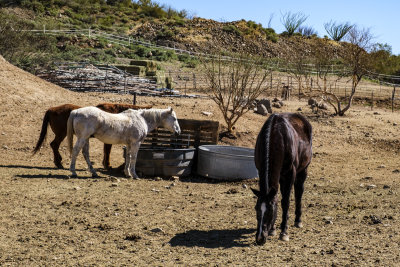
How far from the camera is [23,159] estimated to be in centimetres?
1208

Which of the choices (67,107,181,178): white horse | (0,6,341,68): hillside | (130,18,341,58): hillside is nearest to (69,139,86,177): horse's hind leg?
(67,107,181,178): white horse

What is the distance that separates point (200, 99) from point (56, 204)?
46.4 ft

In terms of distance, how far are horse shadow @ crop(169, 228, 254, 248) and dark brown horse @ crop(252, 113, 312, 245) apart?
42cm

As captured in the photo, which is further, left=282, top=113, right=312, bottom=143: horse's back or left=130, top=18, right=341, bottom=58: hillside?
left=130, top=18, right=341, bottom=58: hillside

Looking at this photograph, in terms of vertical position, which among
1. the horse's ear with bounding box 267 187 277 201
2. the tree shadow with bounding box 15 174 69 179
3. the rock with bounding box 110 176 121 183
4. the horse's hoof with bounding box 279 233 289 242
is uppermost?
the horse's ear with bounding box 267 187 277 201

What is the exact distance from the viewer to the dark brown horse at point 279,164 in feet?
19.3

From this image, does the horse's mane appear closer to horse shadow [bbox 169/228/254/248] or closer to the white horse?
horse shadow [bbox 169/228/254/248]

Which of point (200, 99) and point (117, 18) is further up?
point (117, 18)

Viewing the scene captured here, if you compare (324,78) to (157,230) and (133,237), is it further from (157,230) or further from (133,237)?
(133,237)

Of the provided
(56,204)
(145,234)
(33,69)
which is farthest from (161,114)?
(33,69)

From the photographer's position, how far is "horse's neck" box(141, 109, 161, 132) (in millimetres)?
10881

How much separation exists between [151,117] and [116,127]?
894 millimetres

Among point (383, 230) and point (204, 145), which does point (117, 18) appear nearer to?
point (204, 145)

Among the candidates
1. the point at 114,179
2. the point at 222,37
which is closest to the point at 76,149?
the point at 114,179
